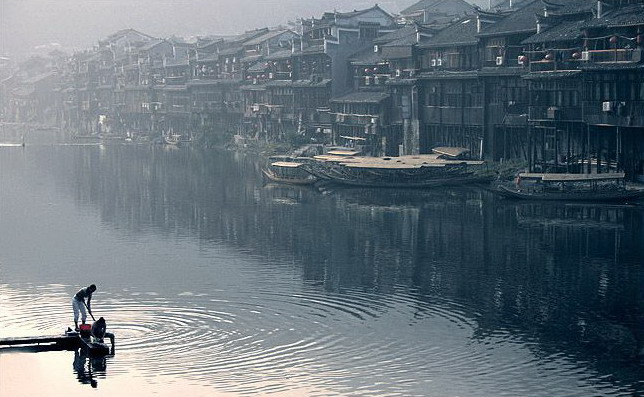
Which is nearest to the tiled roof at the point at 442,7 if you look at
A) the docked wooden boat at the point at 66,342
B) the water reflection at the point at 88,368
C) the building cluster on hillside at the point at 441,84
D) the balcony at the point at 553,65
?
the building cluster on hillside at the point at 441,84

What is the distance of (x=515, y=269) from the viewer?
167 ft

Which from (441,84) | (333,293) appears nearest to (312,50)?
(441,84)

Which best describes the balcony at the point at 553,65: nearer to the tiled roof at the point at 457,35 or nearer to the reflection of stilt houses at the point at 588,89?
the reflection of stilt houses at the point at 588,89

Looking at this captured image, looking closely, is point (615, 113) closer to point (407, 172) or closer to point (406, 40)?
point (407, 172)

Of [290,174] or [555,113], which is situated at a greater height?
[555,113]

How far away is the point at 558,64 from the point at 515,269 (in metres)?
31.8

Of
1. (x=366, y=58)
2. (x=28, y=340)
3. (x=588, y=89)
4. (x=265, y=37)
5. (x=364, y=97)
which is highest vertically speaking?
(x=265, y=37)

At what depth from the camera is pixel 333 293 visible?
46.2 m

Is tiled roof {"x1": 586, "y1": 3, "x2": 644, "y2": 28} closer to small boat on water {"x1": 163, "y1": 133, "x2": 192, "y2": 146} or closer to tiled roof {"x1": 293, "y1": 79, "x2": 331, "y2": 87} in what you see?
tiled roof {"x1": 293, "y1": 79, "x2": 331, "y2": 87}

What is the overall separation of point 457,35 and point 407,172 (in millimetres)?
18987

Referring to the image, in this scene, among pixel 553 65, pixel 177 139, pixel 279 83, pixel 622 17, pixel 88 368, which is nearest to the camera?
pixel 88 368

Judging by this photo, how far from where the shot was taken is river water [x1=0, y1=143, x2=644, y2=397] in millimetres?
34000

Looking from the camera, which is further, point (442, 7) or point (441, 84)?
point (442, 7)

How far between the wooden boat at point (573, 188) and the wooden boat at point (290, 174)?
62.9 feet
